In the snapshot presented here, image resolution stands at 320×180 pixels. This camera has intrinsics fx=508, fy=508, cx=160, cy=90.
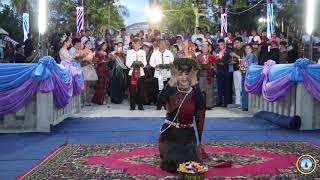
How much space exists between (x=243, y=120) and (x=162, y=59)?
3312 millimetres

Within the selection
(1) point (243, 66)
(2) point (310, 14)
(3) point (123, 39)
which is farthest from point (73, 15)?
(2) point (310, 14)

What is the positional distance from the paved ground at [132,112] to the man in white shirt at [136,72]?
315 millimetres

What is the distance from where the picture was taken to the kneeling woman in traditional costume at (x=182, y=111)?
5898 millimetres

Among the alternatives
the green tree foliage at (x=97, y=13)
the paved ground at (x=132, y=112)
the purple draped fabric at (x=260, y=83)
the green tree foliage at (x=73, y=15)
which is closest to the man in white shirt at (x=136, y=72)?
the paved ground at (x=132, y=112)

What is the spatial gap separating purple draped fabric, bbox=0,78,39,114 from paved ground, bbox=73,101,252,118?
3.05m

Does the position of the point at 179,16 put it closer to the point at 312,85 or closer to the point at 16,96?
the point at 312,85

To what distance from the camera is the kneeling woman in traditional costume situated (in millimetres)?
5898

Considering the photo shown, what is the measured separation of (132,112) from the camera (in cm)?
1249

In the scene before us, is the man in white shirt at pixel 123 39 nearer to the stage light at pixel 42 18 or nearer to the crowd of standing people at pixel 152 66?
the crowd of standing people at pixel 152 66

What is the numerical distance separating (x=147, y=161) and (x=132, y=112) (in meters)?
6.19

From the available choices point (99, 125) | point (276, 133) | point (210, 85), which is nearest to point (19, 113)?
point (99, 125)

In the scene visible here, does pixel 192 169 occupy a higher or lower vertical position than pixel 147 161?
higher

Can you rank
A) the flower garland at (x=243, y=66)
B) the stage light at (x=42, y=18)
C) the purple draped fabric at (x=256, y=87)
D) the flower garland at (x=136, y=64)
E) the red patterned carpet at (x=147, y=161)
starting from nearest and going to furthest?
the red patterned carpet at (x=147, y=161), the stage light at (x=42, y=18), the purple draped fabric at (x=256, y=87), the flower garland at (x=136, y=64), the flower garland at (x=243, y=66)

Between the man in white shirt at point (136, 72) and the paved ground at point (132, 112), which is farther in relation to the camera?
the man in white shirt at point (136, 72)
